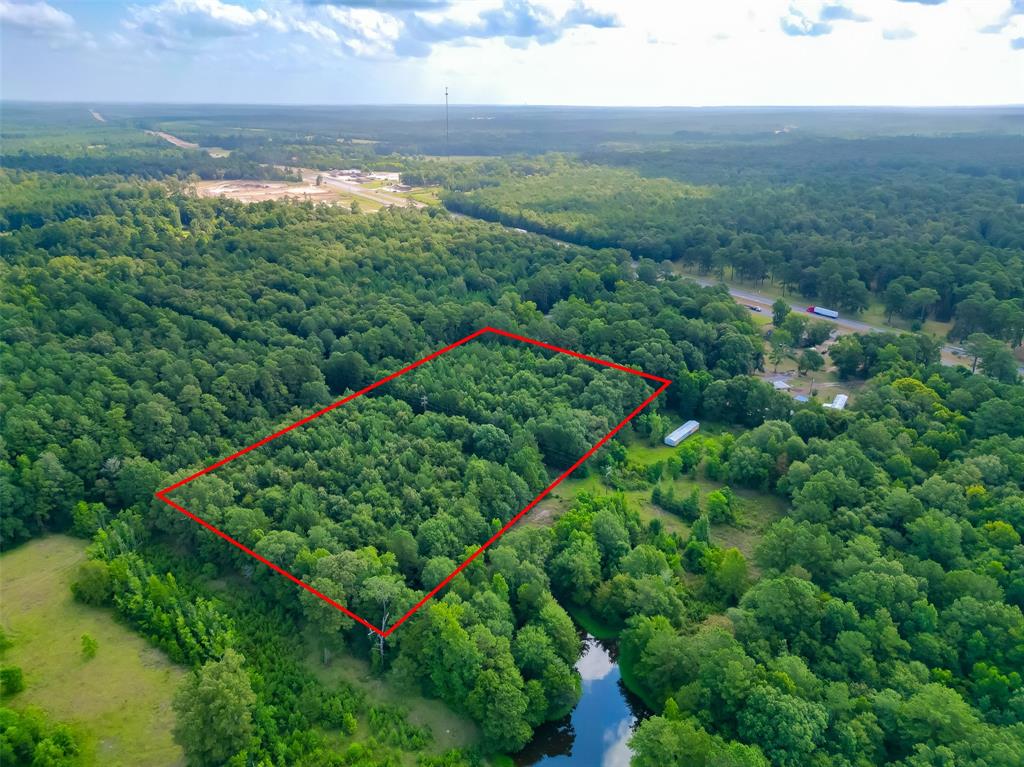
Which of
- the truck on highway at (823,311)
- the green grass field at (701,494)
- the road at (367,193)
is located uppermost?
the road at (367,193)

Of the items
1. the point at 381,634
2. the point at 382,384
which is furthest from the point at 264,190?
the point at 381,634

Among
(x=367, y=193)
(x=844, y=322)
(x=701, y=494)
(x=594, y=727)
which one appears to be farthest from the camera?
(x=367, y=193)

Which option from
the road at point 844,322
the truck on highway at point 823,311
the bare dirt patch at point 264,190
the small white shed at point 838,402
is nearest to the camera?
the small white shed at point 838,402

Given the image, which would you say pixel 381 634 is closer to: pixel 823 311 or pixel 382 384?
pixel 382 384

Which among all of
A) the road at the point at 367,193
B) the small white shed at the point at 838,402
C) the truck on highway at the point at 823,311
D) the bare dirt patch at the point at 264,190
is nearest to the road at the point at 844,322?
the truck on highway at the point at 823,311

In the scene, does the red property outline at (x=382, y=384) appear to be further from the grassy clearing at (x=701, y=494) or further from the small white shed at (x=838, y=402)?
the small white shed at (x=838, y=402)

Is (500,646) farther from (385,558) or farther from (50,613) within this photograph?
(50,613)

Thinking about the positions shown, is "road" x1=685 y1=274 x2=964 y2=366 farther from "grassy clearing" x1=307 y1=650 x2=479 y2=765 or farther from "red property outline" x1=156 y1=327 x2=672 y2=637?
"grassy clearing" x1=307 y1=650 x2=479 y2=765

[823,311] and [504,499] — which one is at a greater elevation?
[823,311]
